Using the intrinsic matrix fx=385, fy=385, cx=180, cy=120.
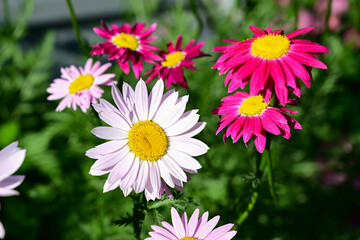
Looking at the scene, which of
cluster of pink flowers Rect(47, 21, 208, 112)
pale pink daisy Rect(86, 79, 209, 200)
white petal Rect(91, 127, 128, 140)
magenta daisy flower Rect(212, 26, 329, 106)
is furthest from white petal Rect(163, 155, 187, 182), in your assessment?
cluster of pink flowers Rect(47, 21, 208, 112)

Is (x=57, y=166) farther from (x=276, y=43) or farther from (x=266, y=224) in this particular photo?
(x=276, y=43)

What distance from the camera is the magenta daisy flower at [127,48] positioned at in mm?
1154

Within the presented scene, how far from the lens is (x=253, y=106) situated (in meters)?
0.93

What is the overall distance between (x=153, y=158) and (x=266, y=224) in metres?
0.93

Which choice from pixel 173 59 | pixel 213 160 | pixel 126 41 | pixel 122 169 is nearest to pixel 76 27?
pixel 126 41

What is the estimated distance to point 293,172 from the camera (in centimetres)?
205

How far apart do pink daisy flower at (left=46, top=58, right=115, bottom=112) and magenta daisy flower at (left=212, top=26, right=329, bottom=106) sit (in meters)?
0.39

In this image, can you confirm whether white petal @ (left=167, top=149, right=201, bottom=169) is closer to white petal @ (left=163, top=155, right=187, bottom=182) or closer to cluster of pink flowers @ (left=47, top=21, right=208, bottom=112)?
white petal @ (left=163, top=155, right=187, bottom=182)

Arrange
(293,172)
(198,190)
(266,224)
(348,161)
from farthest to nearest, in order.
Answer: (293,172) → (348,161) → (198,190) → (266,224)

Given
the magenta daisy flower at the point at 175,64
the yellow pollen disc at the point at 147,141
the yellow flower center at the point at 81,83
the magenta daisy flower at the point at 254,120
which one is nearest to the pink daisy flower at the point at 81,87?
the yellow flower center at the point at 81,83

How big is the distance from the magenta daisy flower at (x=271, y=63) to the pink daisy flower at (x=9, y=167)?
0.47 m

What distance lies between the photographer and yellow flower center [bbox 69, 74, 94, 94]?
114cm

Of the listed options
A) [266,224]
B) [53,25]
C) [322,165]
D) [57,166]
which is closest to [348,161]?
[322,165]

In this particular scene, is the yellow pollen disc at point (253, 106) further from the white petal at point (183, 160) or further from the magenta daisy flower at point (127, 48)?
the magenta daisy flower at point (127, 48)
